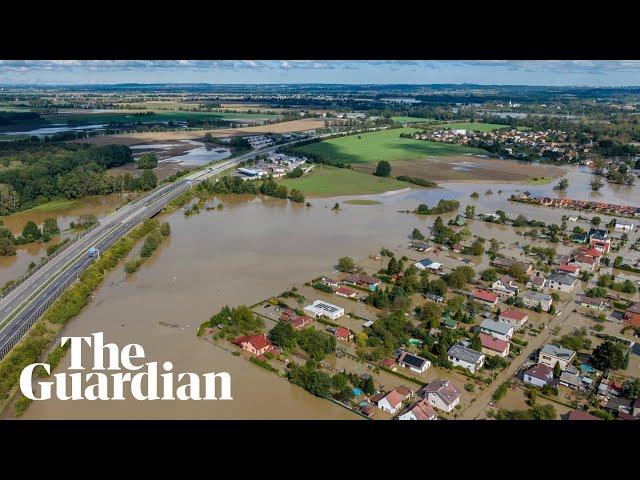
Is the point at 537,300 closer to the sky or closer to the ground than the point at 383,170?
closer to the ground

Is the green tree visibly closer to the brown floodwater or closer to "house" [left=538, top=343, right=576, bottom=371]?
the brown floodwater

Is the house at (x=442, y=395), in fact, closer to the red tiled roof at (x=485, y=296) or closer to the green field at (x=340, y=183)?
the red tiled roof at (x=485, y=296)

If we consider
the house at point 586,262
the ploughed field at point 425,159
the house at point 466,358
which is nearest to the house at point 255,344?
the house at point 466,358

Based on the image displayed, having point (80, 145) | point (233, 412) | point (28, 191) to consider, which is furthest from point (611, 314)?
point (80, 145)

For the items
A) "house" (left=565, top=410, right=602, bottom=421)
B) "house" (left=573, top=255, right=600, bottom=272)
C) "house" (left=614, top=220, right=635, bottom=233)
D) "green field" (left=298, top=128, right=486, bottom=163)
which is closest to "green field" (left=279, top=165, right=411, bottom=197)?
"green field" (left=298, top=128, right=486, bottom=163)

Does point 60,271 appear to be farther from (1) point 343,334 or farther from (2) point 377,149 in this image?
(2) point 377,149

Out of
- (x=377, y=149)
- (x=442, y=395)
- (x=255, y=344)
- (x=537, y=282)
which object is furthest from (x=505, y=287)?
(x=377, y=149)

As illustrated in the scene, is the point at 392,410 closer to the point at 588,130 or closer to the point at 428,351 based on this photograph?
the point at 428,351

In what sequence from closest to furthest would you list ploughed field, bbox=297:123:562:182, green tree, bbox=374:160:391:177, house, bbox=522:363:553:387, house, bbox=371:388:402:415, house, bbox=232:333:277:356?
house, bbox=371:388:402:415 < house, bbox=522:363:553:387 < house, bbox=232:333:277:356 < green tree, bbox=374:160:391:177 < ploughed field, bbox=297:123:562:182
